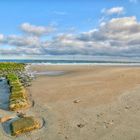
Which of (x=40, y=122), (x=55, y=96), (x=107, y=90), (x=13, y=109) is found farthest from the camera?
(x=107, y=90)

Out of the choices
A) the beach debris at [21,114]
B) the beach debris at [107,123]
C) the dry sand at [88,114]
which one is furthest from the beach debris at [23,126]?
the beach debris at [107,123]

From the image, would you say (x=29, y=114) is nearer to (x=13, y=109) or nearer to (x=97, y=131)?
(x=13, y=109)

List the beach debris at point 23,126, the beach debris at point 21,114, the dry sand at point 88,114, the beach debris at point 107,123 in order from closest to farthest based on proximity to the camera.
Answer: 1. the dry sand at point 88,114
2. the beach debris at point 23,126
3. the beach debris at point 107,123
4. the beach debris at point 21,114

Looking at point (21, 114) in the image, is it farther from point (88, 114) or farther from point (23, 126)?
point (88, 114)

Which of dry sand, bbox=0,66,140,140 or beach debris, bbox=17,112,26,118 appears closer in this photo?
dry sand, bbox=0,66,140,140

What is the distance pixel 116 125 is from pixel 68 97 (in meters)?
7.73

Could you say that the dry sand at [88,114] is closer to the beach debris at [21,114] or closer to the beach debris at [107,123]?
A: the beach debris at [107,123]

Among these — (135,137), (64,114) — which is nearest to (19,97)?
(64,114)

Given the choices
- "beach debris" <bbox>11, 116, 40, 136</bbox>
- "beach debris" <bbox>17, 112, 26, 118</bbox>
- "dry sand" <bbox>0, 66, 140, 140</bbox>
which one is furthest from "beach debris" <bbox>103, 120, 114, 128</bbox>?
"beach debris" <bbox>17, 112, 26, 118</bbox>

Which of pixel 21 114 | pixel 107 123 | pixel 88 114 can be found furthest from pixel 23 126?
pixel 88 114

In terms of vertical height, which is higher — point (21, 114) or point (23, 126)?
point (23, 126)

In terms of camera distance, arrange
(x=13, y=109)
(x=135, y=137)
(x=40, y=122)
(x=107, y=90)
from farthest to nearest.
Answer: (x=107, y=90) < (x=13, y=109) < (x=40, y=122) < (x=135, y=137)

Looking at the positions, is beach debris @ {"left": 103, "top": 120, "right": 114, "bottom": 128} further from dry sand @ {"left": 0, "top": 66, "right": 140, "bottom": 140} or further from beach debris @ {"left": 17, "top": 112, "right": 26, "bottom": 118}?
beach debris @ {"left": 17, "top": 112, "right": 26, "bottom": 118}

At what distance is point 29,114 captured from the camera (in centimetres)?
1600
